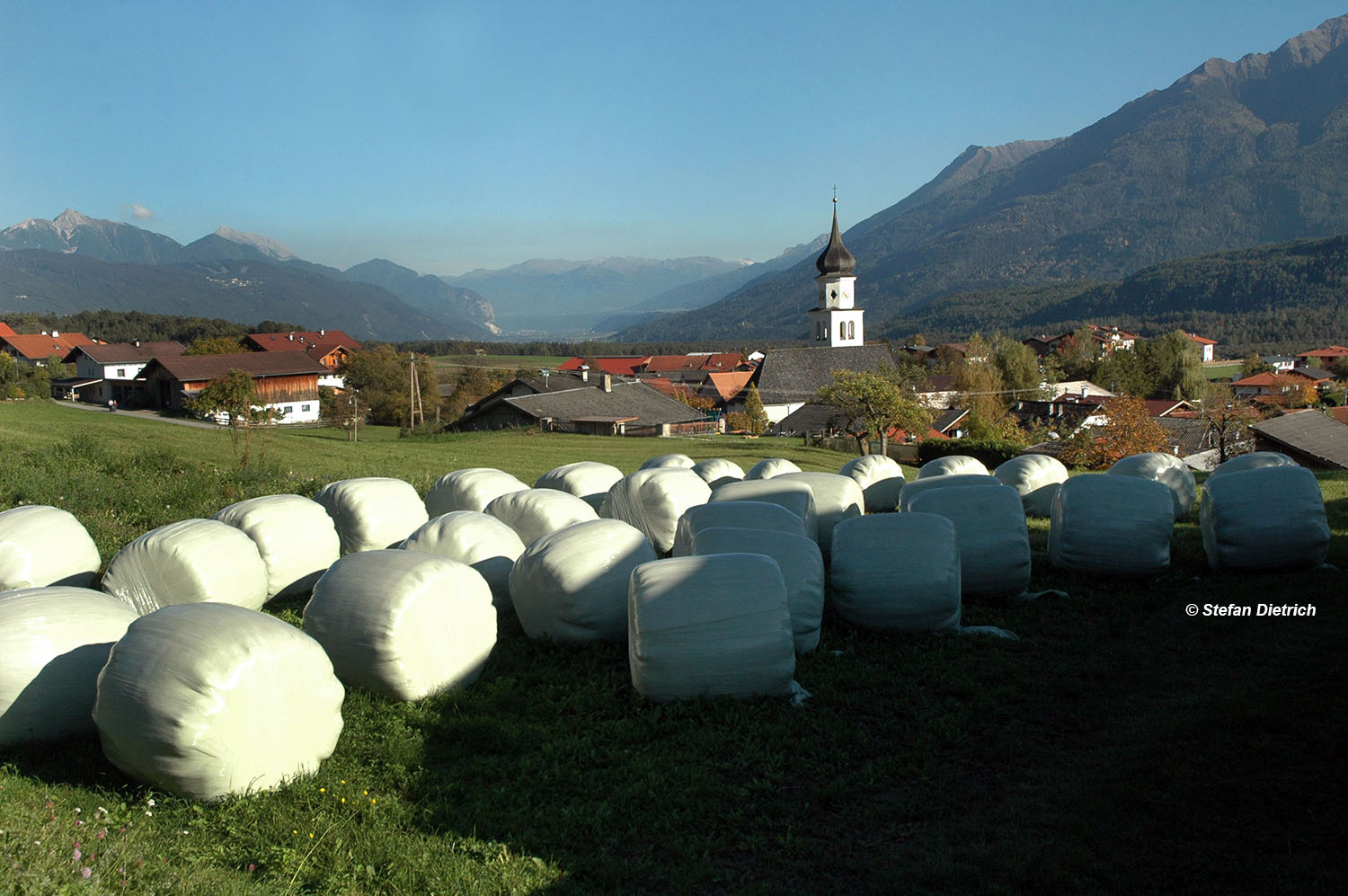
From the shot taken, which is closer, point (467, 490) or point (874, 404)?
point (467, 490)

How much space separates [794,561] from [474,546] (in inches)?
142

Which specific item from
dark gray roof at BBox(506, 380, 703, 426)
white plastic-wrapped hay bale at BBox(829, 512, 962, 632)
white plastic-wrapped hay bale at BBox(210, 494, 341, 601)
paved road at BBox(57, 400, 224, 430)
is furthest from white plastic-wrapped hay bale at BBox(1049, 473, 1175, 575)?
dark gray roof at BBox(506, 380, 703, 426)

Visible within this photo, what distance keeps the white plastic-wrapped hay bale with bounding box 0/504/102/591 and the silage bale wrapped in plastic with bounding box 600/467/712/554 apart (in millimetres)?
6377

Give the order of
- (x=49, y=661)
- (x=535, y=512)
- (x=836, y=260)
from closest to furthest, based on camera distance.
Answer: (x=49, y=661) → (x=535, y=512) → (x=836, y=260)

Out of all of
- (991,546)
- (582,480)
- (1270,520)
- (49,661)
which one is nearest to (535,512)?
(582,480)

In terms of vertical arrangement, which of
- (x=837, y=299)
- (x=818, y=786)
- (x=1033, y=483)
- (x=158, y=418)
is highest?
(x=837, y=299)

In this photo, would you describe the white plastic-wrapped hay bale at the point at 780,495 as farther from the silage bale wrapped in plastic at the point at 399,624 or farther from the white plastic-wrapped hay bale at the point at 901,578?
the silage bale wrapped in plastic at the point at 399,624

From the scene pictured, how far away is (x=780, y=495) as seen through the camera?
12.2 metres

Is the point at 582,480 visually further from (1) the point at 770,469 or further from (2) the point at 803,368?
(2) the point at 803,368

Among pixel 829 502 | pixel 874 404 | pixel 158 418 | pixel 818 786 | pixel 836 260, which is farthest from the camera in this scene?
pixel 836 260

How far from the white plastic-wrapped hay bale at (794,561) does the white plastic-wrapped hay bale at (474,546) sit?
224 centimetres

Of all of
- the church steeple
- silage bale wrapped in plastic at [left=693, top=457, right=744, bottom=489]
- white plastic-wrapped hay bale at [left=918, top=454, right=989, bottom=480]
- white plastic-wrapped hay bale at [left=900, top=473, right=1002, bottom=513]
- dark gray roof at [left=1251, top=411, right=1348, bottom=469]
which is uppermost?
the church steeple

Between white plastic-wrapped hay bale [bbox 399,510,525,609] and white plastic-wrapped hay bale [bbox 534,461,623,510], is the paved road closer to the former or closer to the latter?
white plastic-wrapped hay bale [bbox 534,461,623,510]

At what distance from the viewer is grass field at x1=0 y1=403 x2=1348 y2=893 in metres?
4.84
